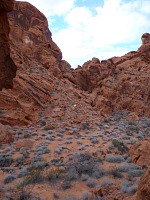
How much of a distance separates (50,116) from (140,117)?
10.5 metres

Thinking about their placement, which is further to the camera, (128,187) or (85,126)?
(85,126)

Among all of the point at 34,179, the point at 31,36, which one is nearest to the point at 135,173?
the point at 34,179

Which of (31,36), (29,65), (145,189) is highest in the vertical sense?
(31,36)

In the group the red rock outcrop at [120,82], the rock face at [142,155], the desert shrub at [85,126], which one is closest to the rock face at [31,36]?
the red rock outcrop at [120,82]

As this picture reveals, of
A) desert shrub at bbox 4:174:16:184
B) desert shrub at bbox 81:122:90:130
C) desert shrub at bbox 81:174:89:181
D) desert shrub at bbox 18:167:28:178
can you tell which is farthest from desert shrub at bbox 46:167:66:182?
desert shrub at bbox 81:122:90:130

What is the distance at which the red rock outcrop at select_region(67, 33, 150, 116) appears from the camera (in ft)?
90.5

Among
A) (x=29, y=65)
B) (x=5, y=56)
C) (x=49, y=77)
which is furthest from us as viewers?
(x=49, y=77)

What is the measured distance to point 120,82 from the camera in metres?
29.2

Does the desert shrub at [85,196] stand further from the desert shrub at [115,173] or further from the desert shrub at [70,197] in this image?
the desert shrub at [115,173]

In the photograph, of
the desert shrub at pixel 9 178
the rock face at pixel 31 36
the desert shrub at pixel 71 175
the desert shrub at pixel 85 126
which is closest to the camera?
the desert shrub at pixel 71 175

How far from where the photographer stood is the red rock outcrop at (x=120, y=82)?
90.5 ft

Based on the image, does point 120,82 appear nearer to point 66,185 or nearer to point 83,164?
point 83,164

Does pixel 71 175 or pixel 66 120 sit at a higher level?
pixel 66 120

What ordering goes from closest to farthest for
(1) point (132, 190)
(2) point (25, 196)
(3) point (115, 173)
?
(2) point (25, 196), (1) point (132, 190), (3) point (115, 173)
